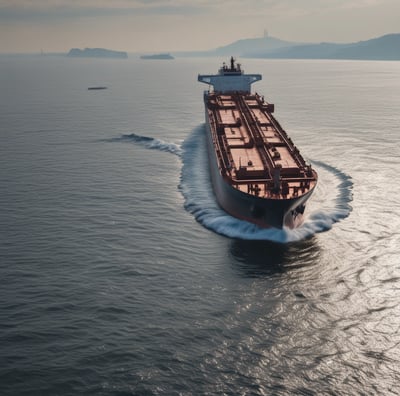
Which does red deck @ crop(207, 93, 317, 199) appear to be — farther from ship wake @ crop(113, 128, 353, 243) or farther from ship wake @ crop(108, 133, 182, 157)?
ship wake @ crop(108, 133, 182, 157)

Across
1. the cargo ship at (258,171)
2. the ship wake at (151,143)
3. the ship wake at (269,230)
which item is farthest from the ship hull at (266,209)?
the ship wake at (151,143)

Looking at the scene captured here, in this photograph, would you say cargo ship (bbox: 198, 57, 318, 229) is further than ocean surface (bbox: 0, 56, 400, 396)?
Yes

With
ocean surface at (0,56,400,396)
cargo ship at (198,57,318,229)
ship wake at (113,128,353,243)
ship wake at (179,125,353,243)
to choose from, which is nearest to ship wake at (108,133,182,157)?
ship wake at (113,128,353,243)

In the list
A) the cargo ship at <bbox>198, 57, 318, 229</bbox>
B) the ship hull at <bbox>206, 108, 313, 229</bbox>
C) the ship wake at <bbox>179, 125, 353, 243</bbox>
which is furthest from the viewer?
the ship wake at <bbox>179, 125, 353, 243</bbox>

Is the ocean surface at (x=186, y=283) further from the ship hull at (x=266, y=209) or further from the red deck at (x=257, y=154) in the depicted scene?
the red deck at (x=257, y=154)

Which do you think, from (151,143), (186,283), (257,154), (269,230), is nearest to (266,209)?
(269,230)
